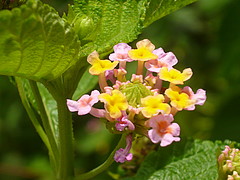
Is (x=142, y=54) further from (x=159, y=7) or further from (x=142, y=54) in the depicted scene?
(x=159, y=7)

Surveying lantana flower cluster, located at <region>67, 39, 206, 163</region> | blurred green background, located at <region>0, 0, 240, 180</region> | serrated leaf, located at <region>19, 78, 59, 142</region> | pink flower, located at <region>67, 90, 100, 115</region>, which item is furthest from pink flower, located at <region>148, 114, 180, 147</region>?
blurred green background, located at <region>0, 0, 240, 180</region>

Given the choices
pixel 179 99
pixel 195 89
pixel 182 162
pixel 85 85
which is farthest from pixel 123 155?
pixel 195 89

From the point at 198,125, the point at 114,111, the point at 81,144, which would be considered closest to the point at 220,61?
the point at 198,125

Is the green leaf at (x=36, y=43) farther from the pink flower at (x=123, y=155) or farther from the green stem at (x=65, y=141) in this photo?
the pink flower at (x=123, y=155)

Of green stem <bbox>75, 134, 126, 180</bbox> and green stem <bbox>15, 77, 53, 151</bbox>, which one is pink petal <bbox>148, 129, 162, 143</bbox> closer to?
green stem <bbox>75, 134, 126, 180</bbox>

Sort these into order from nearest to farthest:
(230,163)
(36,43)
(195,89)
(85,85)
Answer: (36,43) < (230,163) < (85,85) < (195,89)
